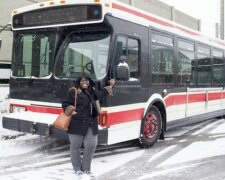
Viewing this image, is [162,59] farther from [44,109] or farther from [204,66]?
[44,109]

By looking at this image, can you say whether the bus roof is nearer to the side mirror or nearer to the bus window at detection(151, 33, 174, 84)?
the bus window at detection(151, 33, 174, 84)

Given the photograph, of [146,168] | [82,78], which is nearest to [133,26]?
[82,78]

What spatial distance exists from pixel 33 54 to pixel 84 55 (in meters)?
1.19

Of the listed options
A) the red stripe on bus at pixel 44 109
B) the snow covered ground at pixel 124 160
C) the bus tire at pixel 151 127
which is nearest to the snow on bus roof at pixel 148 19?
the bus tire at pixel 151 127

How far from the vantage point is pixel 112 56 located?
707cm

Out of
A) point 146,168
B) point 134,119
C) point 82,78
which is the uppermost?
point 82,78

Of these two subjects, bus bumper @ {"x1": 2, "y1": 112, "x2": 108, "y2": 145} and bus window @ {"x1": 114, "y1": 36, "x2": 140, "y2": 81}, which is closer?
bus bumper @ {"x1": 2, "y1": 112, "x2": 108, "y2": 145}

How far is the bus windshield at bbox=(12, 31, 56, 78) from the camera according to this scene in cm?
757

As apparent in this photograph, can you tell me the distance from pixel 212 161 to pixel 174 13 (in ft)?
94.5

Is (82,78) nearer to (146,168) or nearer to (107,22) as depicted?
(107,22)

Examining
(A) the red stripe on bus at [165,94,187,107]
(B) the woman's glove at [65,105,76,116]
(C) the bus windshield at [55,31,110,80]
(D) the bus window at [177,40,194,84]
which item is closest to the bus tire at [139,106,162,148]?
(A) the red stripe on bus at [165,94,187,107]

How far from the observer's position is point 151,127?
28.0 feet

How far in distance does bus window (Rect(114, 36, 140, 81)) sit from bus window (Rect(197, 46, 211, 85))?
3500mm

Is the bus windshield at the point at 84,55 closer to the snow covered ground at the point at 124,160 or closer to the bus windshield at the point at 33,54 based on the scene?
the bus windshield at the point at 33,54
